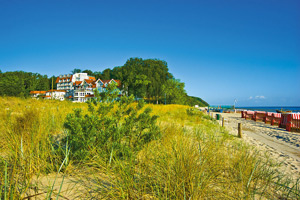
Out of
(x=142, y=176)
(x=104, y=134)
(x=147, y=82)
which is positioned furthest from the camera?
(x=147, y=82)

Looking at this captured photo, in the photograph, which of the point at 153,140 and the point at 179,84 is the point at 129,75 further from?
the point at 153,140

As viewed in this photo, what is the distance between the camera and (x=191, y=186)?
196cm

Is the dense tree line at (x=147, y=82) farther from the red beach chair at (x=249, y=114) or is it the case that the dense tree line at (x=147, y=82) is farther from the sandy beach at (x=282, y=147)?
the sandy beach at (x=282, y=147)

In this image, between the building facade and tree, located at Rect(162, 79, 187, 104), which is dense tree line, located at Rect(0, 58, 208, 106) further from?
the building facade

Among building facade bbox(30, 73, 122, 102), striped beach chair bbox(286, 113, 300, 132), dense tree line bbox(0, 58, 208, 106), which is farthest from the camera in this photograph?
building facade bbox(30, 73, 122, 102)

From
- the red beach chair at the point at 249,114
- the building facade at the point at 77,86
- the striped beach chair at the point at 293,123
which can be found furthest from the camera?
the building facade at the point at 77,86

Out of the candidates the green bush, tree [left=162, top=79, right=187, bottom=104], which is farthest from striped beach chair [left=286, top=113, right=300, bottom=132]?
tree [left=162, top=79, right=187, bottom=104]

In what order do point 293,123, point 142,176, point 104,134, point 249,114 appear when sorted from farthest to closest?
point 249,114, point 293,123, point 104,134, point 142,176

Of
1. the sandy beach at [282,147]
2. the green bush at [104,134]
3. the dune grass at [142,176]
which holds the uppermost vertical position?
the green bush at [104,134]

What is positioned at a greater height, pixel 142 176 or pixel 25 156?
pixel 25 156

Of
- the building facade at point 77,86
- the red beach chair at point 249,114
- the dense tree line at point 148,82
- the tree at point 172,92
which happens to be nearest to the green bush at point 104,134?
the red beach chair at point 249,114

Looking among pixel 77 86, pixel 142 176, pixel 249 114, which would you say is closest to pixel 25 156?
pixel 142 176

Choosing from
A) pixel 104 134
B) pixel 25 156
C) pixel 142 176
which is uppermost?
pixel 104 134

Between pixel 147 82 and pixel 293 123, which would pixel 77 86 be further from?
pixel 293 123
